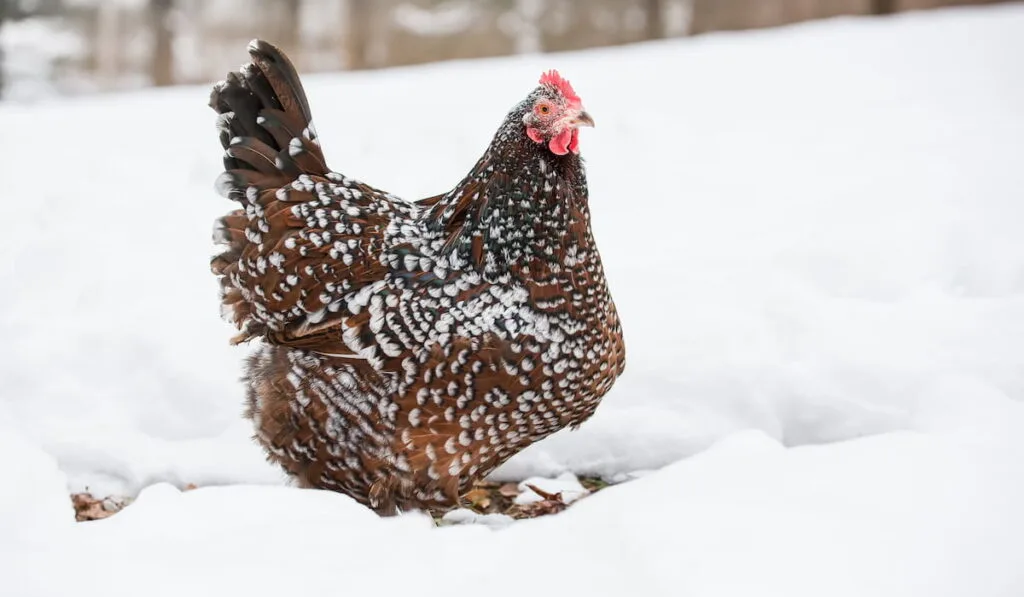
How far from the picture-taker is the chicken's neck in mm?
2475

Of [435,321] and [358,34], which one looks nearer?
[435,321]

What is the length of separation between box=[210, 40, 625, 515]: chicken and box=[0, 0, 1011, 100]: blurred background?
5.55 m

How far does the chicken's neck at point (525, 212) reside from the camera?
247cm

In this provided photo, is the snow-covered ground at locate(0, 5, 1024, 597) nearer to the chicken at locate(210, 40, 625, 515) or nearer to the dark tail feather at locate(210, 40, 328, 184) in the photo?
the chicken at locate(210, 40, 625, 515)

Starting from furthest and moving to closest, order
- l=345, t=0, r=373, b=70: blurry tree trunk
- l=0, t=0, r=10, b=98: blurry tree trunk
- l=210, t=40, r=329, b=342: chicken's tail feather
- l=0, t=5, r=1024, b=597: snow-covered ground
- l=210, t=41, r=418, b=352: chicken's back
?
l=0, t=0, r=10, b=98: blurry tree trunk < l=345, t=0, r=373, b=70: blurry tree trunk < l=210, t=40, r=329, b=342: chicken's tail feather < l=210, t=41, r=418, b=352: chicken's back < l=0, t=5, r=1024, b=597: snow-covered ground

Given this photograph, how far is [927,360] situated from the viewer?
309cm

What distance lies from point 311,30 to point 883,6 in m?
5.72

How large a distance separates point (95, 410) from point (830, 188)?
412 cm

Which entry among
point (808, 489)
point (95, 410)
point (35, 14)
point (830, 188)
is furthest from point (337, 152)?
point (35, 14)

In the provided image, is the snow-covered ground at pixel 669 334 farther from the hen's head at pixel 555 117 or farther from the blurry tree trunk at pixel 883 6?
the hen's head at pixel 555 117

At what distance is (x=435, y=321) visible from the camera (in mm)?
2469

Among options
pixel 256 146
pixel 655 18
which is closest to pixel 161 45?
pixel 655 18

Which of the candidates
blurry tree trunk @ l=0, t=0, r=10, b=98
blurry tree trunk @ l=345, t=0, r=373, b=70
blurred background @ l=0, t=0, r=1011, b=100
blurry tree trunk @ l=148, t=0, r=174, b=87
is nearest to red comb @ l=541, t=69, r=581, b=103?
blurred background @ l=0, t=0, r=1011, b=100

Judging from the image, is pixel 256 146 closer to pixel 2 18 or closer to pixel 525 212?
pixel 525 212
